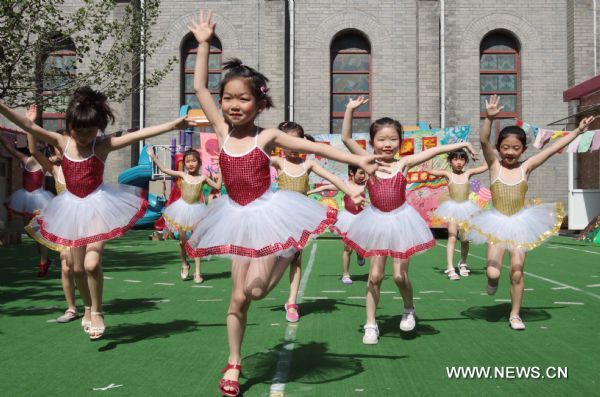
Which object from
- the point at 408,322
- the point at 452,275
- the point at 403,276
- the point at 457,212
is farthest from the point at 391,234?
the point at 457,212

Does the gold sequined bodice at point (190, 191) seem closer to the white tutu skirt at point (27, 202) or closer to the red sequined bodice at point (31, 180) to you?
the white tutu skirt at point (27, 202)

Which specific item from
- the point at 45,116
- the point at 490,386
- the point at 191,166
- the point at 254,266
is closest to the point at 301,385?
the point at 254,266

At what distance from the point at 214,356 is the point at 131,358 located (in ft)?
2.09

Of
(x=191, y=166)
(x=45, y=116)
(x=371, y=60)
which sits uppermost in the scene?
(x=371, y=60)

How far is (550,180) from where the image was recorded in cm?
2500

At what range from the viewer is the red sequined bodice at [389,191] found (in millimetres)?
5797

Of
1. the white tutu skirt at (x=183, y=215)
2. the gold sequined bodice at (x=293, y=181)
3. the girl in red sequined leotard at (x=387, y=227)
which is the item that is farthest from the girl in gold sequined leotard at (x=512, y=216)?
the white tutu skirt at (x=183, y=215)

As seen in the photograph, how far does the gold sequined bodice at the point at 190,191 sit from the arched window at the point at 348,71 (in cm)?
1622

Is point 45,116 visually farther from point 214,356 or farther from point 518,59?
point 214,356

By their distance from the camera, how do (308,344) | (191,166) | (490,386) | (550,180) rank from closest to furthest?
(490,386) < (308,344) < (191,166) < (550,180)

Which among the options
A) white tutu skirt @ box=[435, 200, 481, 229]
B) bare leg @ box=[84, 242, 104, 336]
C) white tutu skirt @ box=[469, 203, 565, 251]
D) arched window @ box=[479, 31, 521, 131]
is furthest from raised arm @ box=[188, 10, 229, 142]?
arched window @ box=[479, 31, 521, 131]

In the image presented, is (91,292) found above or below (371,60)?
below

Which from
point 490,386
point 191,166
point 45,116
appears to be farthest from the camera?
point 45,116

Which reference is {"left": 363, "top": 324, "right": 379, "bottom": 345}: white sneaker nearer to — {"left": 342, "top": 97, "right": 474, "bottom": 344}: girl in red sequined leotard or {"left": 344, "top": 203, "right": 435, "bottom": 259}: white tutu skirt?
{"left": 342, "top": 97, "right": 474, "bottom": 344}: girl in red sequined leotard
